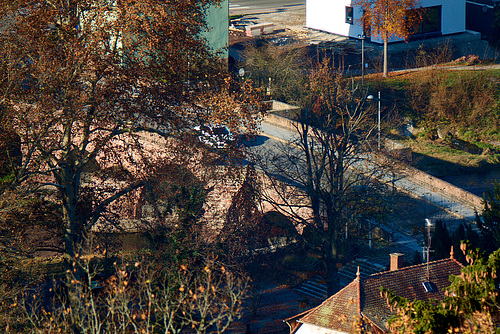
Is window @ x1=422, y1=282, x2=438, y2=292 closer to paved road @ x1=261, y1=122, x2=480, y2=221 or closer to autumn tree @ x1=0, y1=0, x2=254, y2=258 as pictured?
autumn tree @ x1=0, y1=0, x2=254, y2=258

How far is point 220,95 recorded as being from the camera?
21.4 m

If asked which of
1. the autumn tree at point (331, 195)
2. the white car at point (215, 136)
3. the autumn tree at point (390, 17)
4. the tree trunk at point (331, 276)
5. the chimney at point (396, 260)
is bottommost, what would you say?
the tree trunk at point (331, 276)

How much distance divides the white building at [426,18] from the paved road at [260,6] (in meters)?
21.1

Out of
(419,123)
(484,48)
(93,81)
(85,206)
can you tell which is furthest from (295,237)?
(484,48)

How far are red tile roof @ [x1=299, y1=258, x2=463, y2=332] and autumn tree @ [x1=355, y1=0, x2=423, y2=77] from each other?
3409 cm

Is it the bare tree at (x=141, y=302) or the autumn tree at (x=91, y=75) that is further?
the autumn tree at (x=91, y=75)

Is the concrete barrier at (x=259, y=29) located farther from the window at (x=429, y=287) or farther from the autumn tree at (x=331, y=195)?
the window at (x=429, y=287)

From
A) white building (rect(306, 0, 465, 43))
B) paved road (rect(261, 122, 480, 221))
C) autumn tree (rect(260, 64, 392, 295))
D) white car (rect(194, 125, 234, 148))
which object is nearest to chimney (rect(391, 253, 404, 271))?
autumn tree (rect(260, 64, 392, 295))

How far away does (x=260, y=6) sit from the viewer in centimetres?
9006

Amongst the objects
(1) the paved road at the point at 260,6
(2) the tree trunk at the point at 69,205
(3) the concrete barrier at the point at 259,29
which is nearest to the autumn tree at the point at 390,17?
(3) the concrete barrier at the point at 259,29

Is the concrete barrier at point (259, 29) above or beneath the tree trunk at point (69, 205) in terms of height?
above

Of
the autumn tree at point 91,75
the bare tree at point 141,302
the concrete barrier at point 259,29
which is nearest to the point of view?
the bare tree at point 141,302

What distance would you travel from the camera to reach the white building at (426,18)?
62031 millimetres

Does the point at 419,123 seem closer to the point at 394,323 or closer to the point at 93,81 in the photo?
the point at 93,81
